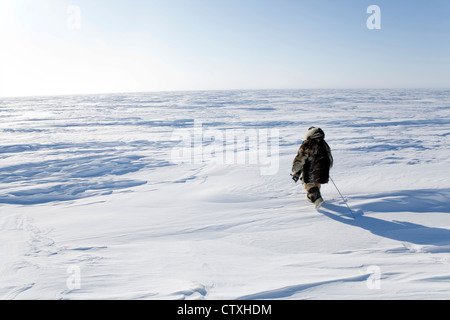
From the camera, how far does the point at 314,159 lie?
466 centimetres

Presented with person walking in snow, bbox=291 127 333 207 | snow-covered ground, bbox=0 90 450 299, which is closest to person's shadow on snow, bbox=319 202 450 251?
snow-covered ground, bbox=0 90 450 299

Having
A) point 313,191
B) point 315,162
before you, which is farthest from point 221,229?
point 315,162

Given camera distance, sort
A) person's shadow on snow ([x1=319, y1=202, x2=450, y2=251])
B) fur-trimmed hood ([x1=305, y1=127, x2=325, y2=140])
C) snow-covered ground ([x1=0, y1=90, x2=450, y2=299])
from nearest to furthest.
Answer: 1. snow-covered ground ([x1=0, y1=90, x2=450, y2=299])
2. person's shadow on snow ([x1=319, y1=202, x2=450, y2=251])
3. fur-trimmed hood ([x1=305, y1=127, x2=325, y2=140])

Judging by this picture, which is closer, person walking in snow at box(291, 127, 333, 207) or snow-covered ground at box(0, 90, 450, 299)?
snow-covered ground at box(0, 90, 450, 299)

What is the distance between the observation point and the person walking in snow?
463 centimetres

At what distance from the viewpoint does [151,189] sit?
636cm

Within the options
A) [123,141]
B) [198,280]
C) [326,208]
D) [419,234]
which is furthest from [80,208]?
[123,141]

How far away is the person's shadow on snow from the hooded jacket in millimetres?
545

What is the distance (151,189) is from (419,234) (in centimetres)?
492

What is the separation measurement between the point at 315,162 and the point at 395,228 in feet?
4.74

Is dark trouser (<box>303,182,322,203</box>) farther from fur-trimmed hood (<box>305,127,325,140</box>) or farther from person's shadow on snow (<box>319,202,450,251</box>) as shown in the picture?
fur-trimmed hood (<box>305,127,325,140</box>)

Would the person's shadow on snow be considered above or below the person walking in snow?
below

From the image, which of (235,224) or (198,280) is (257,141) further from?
(198,280)
